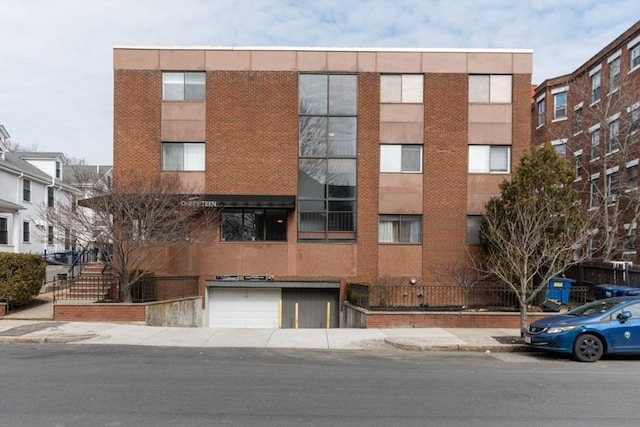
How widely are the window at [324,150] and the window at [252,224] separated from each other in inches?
43.9

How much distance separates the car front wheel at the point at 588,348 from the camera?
1084 centimetres

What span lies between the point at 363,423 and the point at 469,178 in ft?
56.5

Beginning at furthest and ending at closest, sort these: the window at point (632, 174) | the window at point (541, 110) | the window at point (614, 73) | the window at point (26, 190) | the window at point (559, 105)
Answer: the window at point (541, 110)
the window at point (559, 105)
the window at point (26, 190)
the window at point (614, 73)
the window at point (632, 174)

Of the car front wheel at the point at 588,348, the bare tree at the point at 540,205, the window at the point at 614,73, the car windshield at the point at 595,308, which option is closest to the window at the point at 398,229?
the bare tree at the point at 540,205

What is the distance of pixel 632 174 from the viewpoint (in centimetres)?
2916

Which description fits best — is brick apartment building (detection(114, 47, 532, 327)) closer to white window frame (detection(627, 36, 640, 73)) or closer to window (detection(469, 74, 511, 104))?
window (detection(469, 74, 511, 104))

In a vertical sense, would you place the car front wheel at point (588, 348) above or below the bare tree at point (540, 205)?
below

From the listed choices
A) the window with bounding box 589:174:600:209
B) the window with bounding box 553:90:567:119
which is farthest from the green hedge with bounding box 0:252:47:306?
the window with bounding box 553:90:567:119

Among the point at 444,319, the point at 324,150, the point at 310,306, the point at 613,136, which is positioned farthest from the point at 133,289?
the point at 613,136

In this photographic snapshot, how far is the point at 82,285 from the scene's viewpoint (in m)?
18.7

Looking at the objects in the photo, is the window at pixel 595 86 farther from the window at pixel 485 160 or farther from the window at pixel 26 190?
the window at pixel 26 190

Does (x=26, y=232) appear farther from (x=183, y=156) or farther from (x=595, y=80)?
(x=595, y=80)

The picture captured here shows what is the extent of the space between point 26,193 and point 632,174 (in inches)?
1469

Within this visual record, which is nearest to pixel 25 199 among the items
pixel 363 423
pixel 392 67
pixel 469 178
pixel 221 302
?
pixel 221 302
